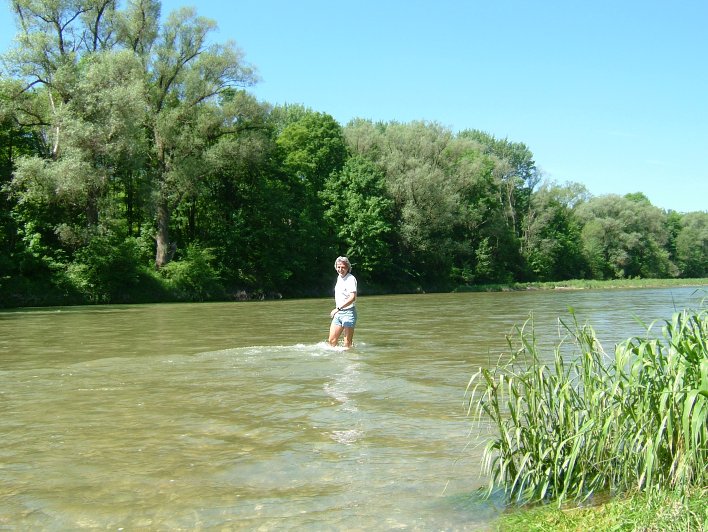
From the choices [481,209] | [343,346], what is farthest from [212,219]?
[343,346]

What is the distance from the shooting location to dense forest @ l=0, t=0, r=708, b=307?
3600 cm

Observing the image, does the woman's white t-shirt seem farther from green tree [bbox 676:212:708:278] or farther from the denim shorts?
green tree [bbox 676:212:708:278]

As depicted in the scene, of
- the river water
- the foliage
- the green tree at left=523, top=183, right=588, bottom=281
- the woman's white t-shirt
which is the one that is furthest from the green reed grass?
the green tree at left=523, top=183, right=588, bottom=281

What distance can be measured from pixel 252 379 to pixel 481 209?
62.1 metres

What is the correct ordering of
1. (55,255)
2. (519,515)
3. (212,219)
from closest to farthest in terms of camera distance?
1. (519,515)
2. (55,255)
3. (212,219)

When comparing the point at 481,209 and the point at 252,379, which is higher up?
the point at 481,209

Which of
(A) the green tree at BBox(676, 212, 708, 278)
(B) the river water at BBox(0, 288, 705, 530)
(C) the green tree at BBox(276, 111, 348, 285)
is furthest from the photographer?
(A) the green tree at BBox(676, 212, 708, 278)

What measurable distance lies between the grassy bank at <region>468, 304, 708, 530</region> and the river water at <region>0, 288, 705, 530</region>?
426 mm

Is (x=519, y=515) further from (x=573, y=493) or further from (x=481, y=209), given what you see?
(x=481, y=209)

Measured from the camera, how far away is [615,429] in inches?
189

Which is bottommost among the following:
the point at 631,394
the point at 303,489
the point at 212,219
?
the point at 303,489

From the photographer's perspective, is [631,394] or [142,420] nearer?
[631,394]

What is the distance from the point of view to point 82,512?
4.86 metres

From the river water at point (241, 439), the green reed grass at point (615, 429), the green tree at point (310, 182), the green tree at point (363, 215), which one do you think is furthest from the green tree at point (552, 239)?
the green reed grass at point (615, 429)
